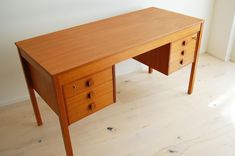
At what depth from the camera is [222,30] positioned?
2600mm

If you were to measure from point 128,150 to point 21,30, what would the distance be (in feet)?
3.85

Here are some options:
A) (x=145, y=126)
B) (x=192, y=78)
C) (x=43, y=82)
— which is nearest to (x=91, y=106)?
(x=43, y=82)

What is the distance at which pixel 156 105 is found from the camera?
6.52ft

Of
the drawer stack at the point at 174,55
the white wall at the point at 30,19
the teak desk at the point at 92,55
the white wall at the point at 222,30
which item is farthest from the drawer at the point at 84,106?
the white wall at the point at 222,30

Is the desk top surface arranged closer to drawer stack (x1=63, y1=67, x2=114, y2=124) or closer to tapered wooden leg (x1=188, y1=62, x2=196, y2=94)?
drawer stack (x1=63, y1=67, x2=114, y2=124)

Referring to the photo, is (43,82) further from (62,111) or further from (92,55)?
(92,55)

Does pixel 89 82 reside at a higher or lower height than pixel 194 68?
higher

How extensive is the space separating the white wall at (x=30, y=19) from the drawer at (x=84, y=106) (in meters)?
0.78

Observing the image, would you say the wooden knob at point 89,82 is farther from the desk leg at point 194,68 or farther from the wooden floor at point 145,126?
the desk leg at point 194,68

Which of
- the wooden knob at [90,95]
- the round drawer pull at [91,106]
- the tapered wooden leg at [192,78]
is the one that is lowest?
the tapered wooden leg at [192,78]

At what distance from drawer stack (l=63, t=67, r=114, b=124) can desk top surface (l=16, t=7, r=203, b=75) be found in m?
0.12

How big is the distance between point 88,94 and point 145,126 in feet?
2.00

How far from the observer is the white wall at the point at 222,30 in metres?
2.46

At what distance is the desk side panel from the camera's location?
1.24m
